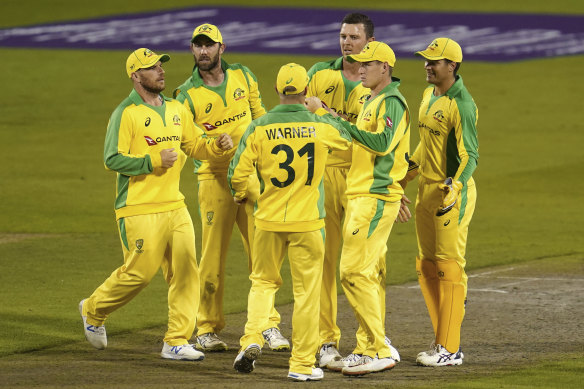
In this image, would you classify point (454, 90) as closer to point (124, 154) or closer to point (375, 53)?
point (375, 53)

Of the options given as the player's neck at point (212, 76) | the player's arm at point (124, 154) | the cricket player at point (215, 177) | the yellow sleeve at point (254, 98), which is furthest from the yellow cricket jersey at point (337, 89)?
the player's arm at point (124, 154)

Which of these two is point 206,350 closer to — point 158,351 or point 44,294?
point 158,351

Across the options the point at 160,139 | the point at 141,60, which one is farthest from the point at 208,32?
the point at 160,139

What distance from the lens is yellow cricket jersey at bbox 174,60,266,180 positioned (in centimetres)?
1004

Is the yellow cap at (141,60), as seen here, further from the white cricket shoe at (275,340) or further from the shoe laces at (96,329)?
the white cricket shoe at (275,340)

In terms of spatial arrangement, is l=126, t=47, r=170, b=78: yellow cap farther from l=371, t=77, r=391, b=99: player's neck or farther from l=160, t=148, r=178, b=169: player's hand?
l=371, t=77, r=391, b=99: player's neck

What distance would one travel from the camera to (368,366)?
8734 mm

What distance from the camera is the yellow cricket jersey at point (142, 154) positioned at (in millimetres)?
9055

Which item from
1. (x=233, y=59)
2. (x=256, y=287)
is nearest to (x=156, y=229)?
(x=256, y=287)

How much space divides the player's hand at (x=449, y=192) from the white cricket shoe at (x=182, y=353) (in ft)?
7.38

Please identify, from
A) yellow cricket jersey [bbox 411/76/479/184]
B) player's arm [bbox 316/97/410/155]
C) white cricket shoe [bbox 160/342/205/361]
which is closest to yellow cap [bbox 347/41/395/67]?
player's arm [bbox 316/97/410/155]

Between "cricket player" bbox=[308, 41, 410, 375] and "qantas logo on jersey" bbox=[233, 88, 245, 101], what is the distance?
1.33m

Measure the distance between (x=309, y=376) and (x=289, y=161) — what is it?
1576 millimetres

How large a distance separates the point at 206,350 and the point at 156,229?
1.20m
